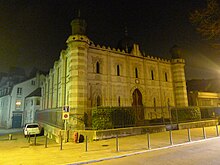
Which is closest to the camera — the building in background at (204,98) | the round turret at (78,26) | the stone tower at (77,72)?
the stone tower at (77,72)

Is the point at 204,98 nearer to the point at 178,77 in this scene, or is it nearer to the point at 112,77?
the point at 178,77

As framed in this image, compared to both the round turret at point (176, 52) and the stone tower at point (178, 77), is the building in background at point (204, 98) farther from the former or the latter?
the round turret at point (176, 52)

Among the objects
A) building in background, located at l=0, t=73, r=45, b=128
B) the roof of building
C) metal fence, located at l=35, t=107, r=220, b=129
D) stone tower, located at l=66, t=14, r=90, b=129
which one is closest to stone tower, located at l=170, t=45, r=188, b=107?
metal fence, located at l=35, t=107, r=220, b=129

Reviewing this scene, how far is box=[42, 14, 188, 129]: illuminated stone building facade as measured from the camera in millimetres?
17609

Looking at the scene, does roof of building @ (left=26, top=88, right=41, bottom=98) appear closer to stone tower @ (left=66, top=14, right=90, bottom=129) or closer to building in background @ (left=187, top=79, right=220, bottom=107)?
stone tower @ (left=66, top=14, right=90, bottom=129)

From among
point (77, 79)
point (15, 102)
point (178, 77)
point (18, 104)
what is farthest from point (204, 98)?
point (15, 102)

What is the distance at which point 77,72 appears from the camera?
57.7ft

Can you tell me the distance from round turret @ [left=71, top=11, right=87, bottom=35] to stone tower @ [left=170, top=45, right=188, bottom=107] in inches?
644

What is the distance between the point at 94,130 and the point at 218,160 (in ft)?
A: 29.1

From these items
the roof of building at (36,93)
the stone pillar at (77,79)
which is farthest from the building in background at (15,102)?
the stone pillar at (77,79)

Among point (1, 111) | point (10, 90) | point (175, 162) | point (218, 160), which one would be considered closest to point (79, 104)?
point (175, 162)

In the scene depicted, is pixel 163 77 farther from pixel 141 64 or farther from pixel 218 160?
pixel 218 160

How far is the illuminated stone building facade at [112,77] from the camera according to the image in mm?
17609

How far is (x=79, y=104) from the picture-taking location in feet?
54.7
